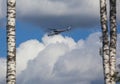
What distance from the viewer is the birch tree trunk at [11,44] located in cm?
1588

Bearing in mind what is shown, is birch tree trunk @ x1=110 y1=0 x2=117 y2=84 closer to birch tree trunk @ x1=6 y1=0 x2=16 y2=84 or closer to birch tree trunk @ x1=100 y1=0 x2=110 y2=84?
birch tree trunk @ x1=100 y1=0 x2=110 y2=84

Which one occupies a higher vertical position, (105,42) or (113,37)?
(113,37)

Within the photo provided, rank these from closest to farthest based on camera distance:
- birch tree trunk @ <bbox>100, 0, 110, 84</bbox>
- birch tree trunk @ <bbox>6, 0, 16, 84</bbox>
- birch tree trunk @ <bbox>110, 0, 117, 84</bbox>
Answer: birch tree trunk @ <bbox>6, 0, 16, 84</bbox> → birch tree trunk @ <bbox>100, 0, 110, 84</bbox> → birch tree trunk @ <bbox>110, 0, 117, 84</bbox>

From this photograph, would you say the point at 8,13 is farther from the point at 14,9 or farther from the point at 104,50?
the point at 104,50

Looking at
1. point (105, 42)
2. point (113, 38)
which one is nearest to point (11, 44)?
point (105, 42)

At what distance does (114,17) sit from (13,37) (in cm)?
764

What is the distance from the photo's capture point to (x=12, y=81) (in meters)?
15.9

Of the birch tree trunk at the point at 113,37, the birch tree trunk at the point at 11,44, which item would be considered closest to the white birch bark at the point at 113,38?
the birch tree trunk at the point at 113,37

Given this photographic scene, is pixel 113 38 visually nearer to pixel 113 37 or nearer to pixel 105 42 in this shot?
pixel 113 37

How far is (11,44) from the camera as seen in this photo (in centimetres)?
1603

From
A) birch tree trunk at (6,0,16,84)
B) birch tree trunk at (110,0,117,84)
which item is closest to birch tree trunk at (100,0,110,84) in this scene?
birch tree trunk at (110,0,117,84)

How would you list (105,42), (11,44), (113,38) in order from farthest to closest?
(113,38) → (105,42) → (11,44)

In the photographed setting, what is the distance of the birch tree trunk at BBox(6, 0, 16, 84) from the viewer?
15.9 m

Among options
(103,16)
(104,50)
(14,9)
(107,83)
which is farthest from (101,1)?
(14,9)
